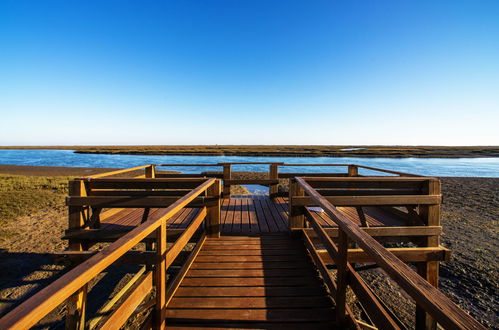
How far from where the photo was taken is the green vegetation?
835 cm

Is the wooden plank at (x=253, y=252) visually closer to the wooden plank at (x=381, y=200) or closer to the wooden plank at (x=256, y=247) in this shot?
the wooden plank at (x=256, y=247)

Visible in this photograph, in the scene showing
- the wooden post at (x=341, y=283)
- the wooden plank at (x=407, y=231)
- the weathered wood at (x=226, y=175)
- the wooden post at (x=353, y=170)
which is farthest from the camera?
the weathered wood at (x=226, y=175)

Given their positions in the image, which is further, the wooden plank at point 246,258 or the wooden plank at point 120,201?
the wooden plank at point 120,201

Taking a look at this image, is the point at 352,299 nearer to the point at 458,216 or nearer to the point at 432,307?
the point at 432,307

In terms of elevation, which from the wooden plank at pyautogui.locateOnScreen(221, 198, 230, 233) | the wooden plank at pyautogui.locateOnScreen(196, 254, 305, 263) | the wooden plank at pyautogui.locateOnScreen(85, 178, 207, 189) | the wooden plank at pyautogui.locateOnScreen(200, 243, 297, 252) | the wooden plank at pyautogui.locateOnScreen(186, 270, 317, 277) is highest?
the wooden plank at pyautogui.locateOnScreen(85, 178, 207, 189)

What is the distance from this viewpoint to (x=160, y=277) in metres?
2.02

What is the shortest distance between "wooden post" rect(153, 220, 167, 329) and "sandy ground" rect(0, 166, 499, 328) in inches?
131

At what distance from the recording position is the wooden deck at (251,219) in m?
4.50

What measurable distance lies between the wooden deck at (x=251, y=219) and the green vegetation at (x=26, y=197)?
499 cm

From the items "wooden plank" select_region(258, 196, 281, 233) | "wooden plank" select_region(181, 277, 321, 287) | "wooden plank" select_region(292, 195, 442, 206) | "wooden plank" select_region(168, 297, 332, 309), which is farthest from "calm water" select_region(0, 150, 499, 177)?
"wooden plank" select_region(168, 297, 332, 309)

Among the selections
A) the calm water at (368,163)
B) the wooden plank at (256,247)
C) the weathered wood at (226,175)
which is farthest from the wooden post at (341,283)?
the calm water at (368,163)

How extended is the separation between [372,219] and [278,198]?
3.02 meters

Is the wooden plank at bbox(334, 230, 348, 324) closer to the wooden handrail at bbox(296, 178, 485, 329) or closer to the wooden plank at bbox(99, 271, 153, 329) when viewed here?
the wooden handrail at bbox(296, 178, 485, 329)

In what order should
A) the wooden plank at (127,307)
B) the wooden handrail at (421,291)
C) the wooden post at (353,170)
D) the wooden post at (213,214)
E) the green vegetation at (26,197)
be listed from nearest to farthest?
the wooden handrail at (421,291) < the wooden plank at (127,307) < the wooden post at (213,214) < the wooden post at (353,170) < the green vegetation at (26,197)
